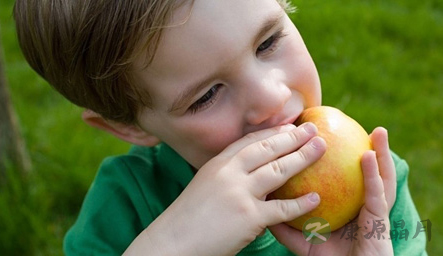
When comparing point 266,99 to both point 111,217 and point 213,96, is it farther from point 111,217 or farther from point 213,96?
point 111,217

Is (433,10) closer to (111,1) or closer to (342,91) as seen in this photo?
(342,91)

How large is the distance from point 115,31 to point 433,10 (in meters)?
2.95

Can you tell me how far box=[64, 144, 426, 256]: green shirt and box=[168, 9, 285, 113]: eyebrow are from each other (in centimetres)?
38

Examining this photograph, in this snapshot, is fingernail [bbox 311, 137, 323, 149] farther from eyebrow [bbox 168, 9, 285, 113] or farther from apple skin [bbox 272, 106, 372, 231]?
eyebrow [bbox 168, 9, 285, 113]

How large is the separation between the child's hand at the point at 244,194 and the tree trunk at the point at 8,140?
57.2 inches

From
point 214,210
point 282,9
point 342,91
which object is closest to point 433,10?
point 342,91

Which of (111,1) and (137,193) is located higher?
(111,1)

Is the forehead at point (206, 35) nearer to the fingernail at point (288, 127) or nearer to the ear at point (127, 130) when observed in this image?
the fingernail at point (288, 127)

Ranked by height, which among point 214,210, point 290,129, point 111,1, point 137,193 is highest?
point 111,1

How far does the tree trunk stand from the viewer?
2.82 meters

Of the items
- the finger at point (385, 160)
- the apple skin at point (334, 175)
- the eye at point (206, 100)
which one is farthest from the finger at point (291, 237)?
the eye at point (206, 100)

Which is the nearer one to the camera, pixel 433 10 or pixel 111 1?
pixel 111 1

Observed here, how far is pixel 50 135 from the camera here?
332cm

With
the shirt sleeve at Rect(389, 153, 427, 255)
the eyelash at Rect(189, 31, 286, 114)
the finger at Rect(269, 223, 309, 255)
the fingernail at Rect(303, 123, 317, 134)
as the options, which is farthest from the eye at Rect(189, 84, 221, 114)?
the shirt sleeve at Rect(389, 153, 427, 255)
